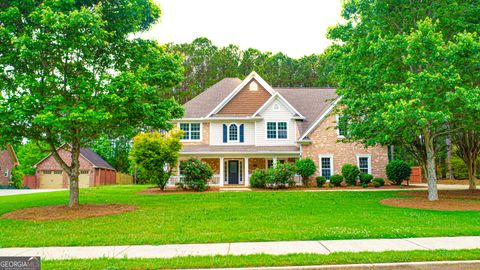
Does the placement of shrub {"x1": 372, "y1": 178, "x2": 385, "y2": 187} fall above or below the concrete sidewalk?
above

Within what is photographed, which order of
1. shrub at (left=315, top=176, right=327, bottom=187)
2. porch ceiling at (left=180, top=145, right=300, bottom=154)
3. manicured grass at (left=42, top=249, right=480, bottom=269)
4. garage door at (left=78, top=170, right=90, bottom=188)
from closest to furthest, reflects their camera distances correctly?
1. manicured grass at (left=42, top=249, right=480, bottom=269)
2. shrub at (left=315, top=176, right=327, bottom=187)
3. porch ceiling at (left=180, top=145, right=300, bottom=154)
4. garage door at (left=78, top=170, right=90, bottom=188)

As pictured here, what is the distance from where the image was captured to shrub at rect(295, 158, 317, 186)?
25.7 metres

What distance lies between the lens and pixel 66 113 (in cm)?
1291

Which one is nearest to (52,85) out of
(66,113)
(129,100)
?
(66,113)

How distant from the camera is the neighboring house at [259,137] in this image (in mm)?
27188

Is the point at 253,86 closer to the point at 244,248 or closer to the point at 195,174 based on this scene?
the point at 195,174

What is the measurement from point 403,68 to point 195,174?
13422 millimetres

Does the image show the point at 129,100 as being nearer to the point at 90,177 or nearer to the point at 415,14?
the point at 415,14

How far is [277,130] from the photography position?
29188 mm

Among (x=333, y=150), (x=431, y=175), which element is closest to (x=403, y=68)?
(x=431, y=175)


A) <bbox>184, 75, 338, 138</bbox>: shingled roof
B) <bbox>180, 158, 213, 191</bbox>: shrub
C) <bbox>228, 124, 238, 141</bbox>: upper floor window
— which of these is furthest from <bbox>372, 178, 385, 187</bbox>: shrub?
<bbox>180, 158, 213, 191</bbox>: shrub

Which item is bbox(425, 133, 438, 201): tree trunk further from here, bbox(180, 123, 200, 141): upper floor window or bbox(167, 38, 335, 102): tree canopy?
bbox(167, 38, 335, 102): tree canopy

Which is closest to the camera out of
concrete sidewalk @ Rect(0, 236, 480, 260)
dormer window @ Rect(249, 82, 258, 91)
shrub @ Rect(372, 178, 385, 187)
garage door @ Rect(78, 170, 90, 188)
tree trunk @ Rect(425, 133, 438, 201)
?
concrete sidewalk @ Rect(0, 236, 480, 260)

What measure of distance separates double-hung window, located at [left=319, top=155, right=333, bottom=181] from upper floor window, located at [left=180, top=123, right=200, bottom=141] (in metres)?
9.83
